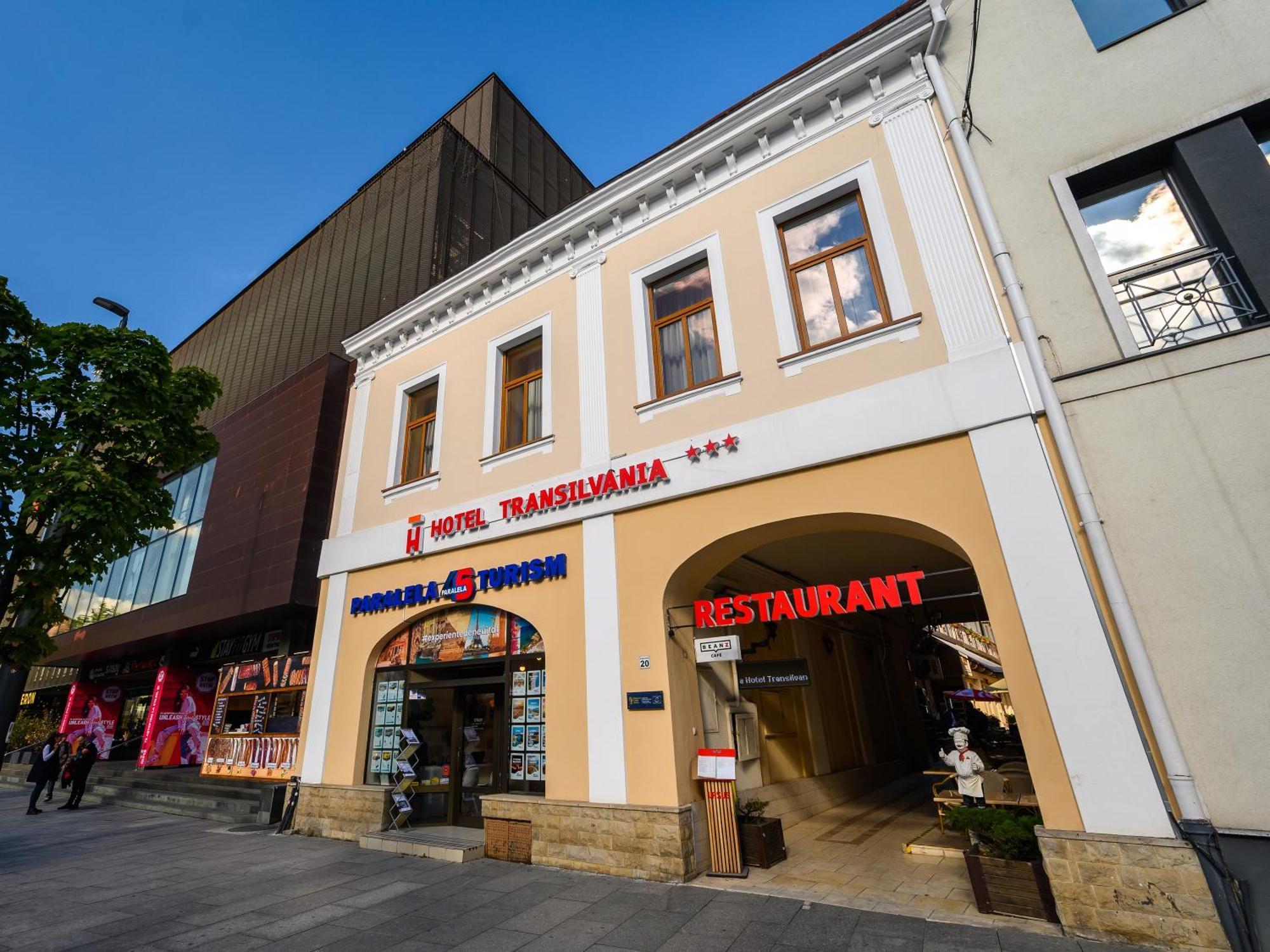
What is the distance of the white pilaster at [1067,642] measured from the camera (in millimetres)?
4828

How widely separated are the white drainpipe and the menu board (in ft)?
21.6

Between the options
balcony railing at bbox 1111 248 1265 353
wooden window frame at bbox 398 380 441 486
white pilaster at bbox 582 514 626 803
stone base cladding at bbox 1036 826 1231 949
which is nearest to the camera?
stone base cladding at bbox 1036 826 1231 949

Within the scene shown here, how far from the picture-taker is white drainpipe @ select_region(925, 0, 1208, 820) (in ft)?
15.5

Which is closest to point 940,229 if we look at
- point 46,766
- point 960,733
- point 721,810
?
point 960,733

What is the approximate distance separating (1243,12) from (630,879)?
11578 mm

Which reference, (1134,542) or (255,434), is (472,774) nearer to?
(1134,542)

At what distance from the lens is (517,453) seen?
9680mm

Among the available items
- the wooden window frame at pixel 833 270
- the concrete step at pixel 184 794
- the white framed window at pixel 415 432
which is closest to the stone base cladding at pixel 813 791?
the wooden window frame at pixel 833 270

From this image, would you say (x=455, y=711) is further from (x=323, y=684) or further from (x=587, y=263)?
(x=587, y=263)

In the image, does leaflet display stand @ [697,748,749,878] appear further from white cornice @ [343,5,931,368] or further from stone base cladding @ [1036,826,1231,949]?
white cornice @ [343,5,931,368]

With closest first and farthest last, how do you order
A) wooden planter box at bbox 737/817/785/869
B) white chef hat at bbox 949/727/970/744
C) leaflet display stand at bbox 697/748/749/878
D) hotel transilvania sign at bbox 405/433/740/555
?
leaflet display stand at bbox 697/748/749/878 < wooden planter box at bbox 737/817/785/869 < white chef hat at bbox 949/727/970/744 < hotel transilvania sign at bbox 405/433/740/555

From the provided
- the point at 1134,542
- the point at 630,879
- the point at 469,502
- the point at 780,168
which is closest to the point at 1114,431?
the point at 1134,542

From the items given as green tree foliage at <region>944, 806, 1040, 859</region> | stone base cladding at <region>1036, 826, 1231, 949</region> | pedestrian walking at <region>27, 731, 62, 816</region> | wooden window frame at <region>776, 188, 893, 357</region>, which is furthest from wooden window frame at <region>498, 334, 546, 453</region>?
pedestrian walking at <region>27, 731, 62, 816</region>

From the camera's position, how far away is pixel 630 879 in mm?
6785
